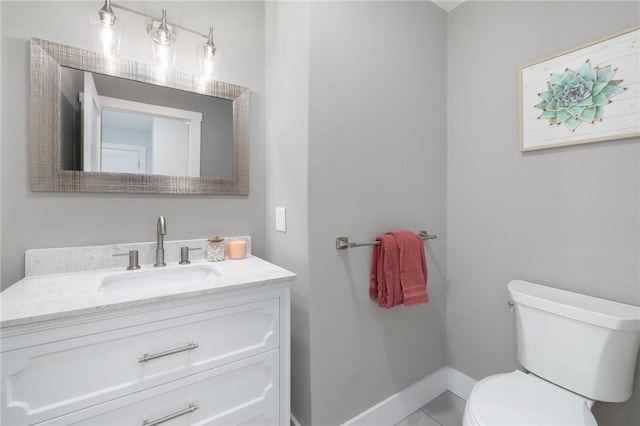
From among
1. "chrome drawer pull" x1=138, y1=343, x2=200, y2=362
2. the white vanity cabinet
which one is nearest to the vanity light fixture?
the white vanity cabinet

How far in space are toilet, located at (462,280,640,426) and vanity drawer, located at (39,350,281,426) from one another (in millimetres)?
741

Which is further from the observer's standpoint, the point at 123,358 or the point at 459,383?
the point at 459,383

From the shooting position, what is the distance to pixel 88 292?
934 mm

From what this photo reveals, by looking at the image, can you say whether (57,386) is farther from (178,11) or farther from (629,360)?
(629,360)

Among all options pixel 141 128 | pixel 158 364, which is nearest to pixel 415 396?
pixel 158 364

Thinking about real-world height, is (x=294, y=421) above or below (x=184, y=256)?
below

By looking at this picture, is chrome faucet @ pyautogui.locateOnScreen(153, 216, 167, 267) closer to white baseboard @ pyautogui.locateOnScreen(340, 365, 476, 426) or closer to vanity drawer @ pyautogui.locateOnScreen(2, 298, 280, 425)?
vanity drawer @ pyautogui.locateOnScreen(2, 298, 280, 425)

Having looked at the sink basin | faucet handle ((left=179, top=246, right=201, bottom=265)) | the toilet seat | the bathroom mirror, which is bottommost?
the toilet seat

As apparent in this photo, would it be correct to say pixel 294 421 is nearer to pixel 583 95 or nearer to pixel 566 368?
pixel 566 368

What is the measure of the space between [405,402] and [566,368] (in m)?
0.82

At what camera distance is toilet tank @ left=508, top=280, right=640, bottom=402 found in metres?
1.06

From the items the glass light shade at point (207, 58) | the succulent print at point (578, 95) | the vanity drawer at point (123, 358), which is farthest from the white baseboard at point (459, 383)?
the glass light shade at point (207, 58)

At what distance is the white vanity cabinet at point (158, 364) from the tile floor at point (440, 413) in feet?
2.80

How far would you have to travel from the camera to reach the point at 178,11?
1.42 meters
